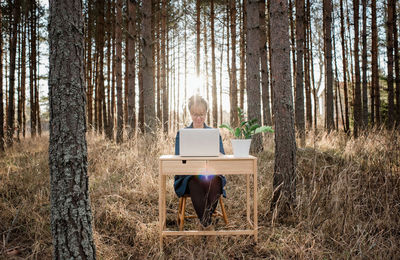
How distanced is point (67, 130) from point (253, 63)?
4.71 m

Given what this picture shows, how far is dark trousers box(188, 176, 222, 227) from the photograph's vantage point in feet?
8.23

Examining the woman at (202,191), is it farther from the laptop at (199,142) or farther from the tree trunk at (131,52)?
the tree trunk at (131,52)

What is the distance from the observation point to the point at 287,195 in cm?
279

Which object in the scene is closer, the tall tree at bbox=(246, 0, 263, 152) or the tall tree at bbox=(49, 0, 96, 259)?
the tall tree at bbox=(49, 0, 96, 259)

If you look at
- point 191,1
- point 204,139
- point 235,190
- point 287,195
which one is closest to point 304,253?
point 287,195

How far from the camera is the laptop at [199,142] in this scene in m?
2.22

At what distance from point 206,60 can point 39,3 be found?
26.4 feet

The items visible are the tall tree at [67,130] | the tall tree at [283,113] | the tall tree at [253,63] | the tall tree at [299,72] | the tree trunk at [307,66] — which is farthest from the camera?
the tree trunk at [307,66]

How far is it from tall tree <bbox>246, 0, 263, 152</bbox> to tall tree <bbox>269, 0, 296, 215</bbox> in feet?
8.47

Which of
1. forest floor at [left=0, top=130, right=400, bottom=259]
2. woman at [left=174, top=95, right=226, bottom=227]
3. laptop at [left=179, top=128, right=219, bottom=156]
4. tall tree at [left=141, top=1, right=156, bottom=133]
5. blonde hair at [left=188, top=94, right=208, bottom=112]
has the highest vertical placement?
tall tree at [left=141, top=1, right=156, bottom=133]

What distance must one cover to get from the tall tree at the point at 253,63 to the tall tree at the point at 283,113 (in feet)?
8.47

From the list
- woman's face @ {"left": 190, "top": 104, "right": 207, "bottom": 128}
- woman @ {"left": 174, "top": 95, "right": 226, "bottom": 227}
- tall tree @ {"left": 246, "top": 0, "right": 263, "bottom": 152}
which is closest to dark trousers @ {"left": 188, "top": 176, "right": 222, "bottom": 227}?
woman @ {"left": 174, "top": 95, "right": 226, "bottom": 227}

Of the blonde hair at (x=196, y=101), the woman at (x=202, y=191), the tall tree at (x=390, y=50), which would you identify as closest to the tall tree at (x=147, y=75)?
the blonde hair at (x=196, y=101)

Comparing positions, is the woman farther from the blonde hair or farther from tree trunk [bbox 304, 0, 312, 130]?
tree trunk [bbox 304, 0, 312, 130]
